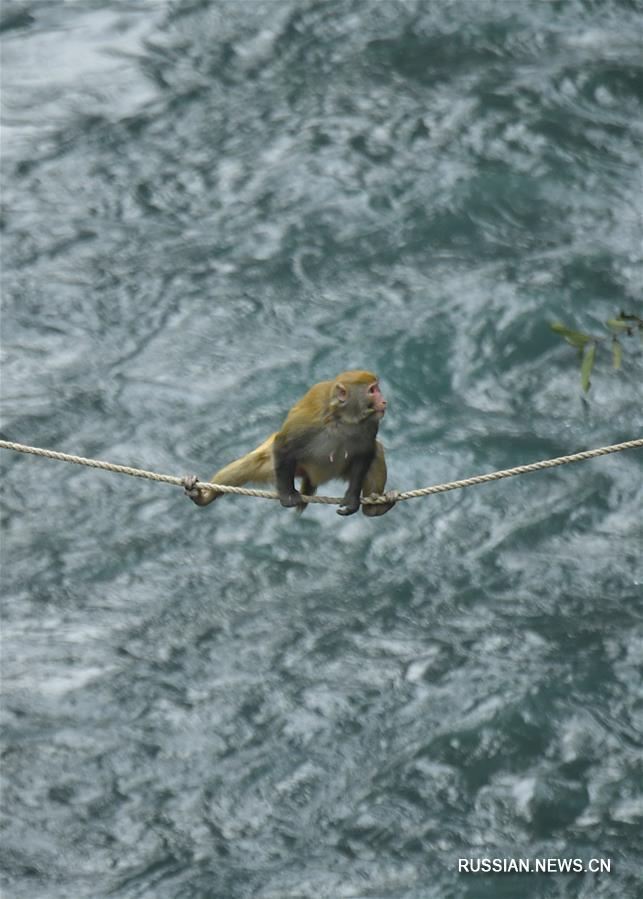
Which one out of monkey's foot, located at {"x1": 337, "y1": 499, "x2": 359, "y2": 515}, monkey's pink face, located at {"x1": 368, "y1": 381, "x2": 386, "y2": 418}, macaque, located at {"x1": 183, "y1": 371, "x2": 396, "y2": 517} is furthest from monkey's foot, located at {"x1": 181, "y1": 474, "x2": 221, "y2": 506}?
monkey's pink face, located at {"x1": 368, "y1": 381, "x2": 386, "y2": 418}

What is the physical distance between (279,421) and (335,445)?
5.21m

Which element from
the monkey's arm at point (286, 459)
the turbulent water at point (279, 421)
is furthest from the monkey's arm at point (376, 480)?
the turbulent water at point (279, 421)

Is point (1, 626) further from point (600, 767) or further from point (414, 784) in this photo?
point (600, 767)

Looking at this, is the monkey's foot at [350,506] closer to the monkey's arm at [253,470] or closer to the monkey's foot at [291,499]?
the monkey's foot at [291,499]

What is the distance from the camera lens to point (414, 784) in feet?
38.4

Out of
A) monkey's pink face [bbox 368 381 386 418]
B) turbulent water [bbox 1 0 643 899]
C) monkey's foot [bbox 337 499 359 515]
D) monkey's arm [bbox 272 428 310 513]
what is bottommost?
turbulent water [bbox 1 0 643 899]

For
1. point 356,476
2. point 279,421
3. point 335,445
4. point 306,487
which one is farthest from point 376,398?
point 279,421

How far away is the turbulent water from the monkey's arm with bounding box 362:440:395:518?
10.3ft

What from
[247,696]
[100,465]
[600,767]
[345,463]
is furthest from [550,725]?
[100,465]

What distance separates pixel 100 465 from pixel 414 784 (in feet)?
14.3

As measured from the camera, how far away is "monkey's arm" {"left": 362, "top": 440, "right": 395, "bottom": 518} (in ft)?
30.4

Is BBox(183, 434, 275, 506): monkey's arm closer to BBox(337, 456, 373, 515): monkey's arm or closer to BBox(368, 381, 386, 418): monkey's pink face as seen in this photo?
BBox(337, 456, 373, 515): monkey's arm

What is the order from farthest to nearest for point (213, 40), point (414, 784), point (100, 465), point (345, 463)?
point (213, 40)
point (414, 784)
point (345, 463)
point (100, 465)

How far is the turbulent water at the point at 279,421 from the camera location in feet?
38.1
